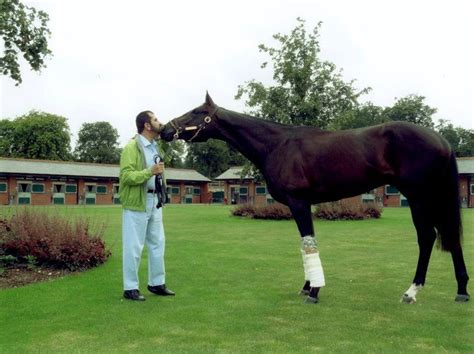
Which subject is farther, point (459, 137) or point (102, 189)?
point (459, 137)

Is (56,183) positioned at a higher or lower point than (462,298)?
higher

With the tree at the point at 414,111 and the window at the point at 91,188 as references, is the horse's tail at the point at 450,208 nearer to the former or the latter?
the window at the point at 91,188

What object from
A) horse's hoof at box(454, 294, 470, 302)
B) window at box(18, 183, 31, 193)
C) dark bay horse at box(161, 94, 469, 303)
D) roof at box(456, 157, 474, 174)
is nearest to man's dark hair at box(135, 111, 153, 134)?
dark bay horse at box(161, 94, 469, 303)

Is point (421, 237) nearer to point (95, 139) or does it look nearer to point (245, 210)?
point (245, 210)

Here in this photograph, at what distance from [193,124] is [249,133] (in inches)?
31.3

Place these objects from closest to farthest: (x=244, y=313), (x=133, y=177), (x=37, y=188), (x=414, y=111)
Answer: (x=244, y=313) < (x=133, y=177) < (x=37, y=188) < (x=414, y=111)

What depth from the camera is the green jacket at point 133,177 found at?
5.76 metres

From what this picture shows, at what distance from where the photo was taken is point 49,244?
324 inches

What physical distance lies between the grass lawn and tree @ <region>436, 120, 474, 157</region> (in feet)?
208

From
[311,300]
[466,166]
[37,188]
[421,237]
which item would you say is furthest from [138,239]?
→ [37,188]

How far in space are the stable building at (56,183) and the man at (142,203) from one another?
1656 inches

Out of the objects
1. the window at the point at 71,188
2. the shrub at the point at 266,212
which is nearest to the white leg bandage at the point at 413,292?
the shrub at the point at 266,212

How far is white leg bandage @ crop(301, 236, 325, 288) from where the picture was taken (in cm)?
566

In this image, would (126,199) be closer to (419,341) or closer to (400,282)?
(419,341)
